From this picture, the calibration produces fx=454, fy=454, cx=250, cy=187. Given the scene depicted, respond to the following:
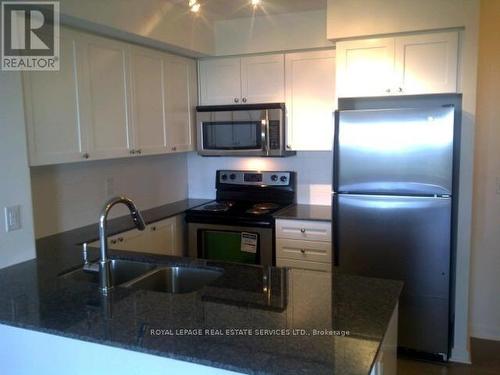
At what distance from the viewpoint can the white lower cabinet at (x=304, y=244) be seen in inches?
132

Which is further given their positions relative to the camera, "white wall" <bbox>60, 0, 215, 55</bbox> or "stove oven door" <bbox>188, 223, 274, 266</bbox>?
"stove oven door" <bbox>188, 223, 274, 266</bbox>

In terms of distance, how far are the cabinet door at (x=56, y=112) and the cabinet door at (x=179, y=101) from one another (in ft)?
3.21

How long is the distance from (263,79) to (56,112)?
69.3 inches

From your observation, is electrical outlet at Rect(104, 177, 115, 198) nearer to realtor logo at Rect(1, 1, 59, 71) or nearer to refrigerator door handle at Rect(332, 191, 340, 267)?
realtor logo at Rect(1, 1, 59, 71)

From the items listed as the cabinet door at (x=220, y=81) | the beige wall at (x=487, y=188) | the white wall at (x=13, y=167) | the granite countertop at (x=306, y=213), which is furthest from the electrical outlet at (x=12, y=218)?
the beige wall at (x=487, y=188)

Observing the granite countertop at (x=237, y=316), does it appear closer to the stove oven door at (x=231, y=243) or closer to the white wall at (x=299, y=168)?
the stove oven door at (x=231, y=243)

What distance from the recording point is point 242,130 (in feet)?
12.3

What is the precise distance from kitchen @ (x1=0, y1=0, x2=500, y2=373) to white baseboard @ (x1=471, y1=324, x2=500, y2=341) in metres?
0.01

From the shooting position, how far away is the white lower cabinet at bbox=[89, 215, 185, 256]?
305 cm

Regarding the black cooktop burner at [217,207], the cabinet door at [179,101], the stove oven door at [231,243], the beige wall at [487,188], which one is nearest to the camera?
the beige wall at [487,188]

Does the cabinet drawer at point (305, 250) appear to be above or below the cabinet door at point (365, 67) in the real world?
below

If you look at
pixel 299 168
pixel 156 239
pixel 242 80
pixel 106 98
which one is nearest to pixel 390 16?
pixel 242 80

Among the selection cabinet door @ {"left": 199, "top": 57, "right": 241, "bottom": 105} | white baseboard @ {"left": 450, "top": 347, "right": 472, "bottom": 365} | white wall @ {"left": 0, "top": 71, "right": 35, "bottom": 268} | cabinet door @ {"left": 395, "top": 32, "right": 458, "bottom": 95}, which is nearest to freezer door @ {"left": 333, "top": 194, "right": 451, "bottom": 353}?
white baseboard @ {"left": 450, "top": 347, "right": 472, "bottom": 365}

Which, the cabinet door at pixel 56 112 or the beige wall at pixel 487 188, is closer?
the cabinet door at pixel 56 112
